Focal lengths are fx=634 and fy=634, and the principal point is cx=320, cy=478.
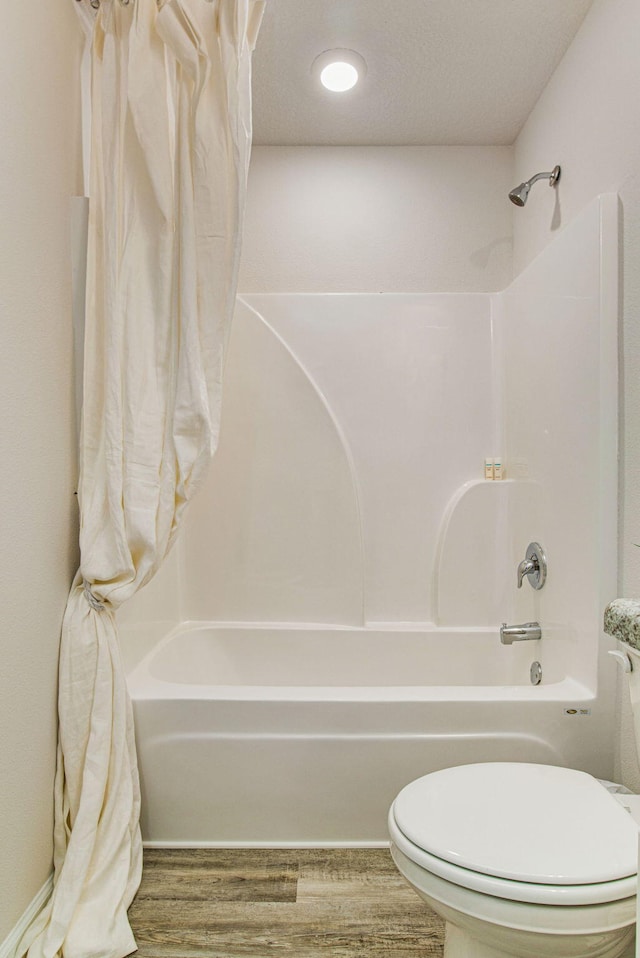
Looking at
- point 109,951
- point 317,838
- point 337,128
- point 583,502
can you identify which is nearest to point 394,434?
point 583,502

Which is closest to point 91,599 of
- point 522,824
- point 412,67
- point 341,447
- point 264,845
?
point 264,845

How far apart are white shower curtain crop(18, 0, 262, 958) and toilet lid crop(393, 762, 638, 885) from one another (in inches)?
32.3

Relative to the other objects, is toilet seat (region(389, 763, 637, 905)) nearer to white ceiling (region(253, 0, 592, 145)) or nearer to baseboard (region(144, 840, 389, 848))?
baseboard (region(144, 840, 389, 848))

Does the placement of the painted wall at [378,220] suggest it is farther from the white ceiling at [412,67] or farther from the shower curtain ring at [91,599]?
the shower curtain ring at [91,599]

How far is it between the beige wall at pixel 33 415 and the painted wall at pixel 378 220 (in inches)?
45.8

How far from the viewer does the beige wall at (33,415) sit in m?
1.37

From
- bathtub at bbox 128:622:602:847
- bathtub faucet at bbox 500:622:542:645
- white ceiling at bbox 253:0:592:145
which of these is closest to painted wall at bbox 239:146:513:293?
white ceiling at bbox 253:0:592:145

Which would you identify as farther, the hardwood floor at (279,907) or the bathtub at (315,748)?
the bathtub at (315,748)

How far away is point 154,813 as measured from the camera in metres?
1.83

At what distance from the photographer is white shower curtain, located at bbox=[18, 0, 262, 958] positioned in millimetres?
1595

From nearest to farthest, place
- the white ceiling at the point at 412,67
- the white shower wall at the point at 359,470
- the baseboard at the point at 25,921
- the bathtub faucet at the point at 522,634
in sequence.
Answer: the baseboard at the point at 25,921 → the white ceiling at the point at 412,67 → the bathtub faucet at the point at 522,634 → the white shower wall at the point at 359,470

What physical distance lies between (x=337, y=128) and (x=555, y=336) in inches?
52.8

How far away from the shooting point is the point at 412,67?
7.34 ft

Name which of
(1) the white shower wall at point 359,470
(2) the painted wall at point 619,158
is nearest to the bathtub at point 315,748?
(2) the painted wall at point 619,158
